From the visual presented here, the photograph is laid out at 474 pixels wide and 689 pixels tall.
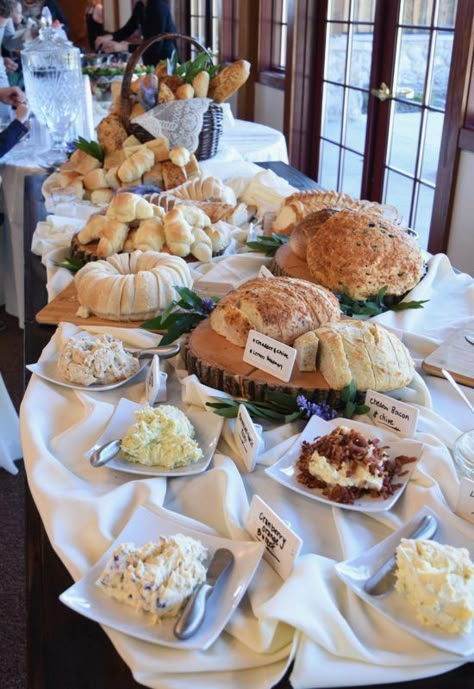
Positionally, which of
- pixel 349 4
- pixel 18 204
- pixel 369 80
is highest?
pixel 349 4

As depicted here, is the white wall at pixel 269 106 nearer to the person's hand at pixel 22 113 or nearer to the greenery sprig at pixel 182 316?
the person's hand at pixel 22 113

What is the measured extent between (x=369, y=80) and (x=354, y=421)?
296cm

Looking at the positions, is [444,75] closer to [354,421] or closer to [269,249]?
[269,249]

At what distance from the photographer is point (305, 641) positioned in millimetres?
566

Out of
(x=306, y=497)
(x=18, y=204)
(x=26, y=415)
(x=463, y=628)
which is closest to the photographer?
(x=463, y=628)

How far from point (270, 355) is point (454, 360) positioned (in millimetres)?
326

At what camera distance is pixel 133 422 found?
2.85 feet

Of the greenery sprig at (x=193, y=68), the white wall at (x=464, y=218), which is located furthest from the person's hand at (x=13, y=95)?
the white wall at (x=464, y=218)

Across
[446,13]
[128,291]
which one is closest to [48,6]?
[446,13]

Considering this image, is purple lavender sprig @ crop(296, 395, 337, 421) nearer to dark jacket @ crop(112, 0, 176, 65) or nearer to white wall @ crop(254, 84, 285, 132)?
white wall @ crop(254, 84, 285, 132)

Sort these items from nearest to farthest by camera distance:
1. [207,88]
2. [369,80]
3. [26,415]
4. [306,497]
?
[306,497]
[26,415]
[207,88]
[369,80]

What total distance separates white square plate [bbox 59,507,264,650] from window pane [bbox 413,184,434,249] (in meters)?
2.63

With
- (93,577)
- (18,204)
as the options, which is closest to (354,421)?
(93,577)

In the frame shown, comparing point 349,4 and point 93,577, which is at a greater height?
point 349,4
